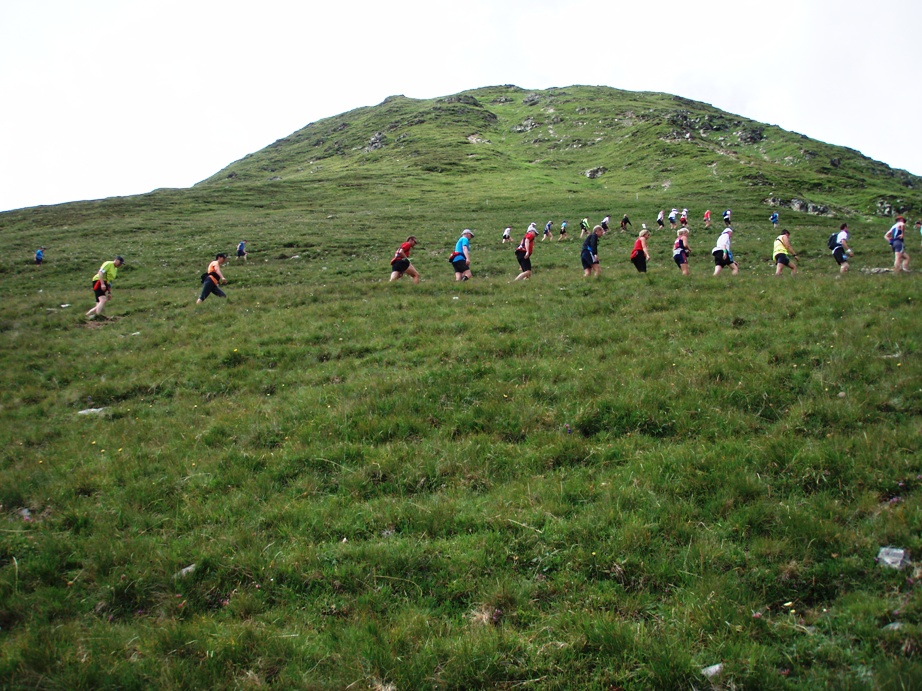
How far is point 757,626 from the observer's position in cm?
435

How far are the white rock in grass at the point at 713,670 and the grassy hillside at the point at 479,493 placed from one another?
0.8 inches

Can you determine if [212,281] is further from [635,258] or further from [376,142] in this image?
[376,142]

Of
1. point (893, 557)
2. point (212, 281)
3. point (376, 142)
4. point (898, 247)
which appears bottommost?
point (893, 557)

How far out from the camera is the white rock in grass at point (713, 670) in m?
3.94

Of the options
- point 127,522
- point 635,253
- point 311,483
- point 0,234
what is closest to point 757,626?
point 311,483

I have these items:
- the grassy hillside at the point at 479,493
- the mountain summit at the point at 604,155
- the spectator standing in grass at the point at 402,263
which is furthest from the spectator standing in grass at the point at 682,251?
the mountain summit at the point at 604,155

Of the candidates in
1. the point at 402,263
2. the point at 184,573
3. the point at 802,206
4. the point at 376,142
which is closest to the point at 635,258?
the point at 402,263

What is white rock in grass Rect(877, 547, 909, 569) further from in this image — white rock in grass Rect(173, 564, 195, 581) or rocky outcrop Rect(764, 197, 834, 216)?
rocky outcrop Rect(764, 197, 834, 216)

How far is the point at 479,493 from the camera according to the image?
6.80 m

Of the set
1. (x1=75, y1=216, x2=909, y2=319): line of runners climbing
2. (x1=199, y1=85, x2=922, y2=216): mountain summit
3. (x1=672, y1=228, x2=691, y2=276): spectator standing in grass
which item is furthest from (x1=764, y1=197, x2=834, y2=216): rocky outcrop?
(x1=672, y1=228, x2=691, y2=276): spectator standing in grass

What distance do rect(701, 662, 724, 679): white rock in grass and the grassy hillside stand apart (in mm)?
21

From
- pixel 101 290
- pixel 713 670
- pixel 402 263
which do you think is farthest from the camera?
pixel 402 263

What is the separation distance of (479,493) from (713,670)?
331cm

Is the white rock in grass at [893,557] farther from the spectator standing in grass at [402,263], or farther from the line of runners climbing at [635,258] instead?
the spectator standing in grass at [402,263]
